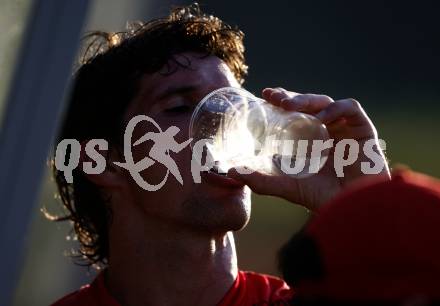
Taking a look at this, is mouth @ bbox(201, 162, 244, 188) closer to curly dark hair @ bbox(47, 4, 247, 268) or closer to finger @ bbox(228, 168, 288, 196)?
finger @ bbox(228, 168, 288, 196)

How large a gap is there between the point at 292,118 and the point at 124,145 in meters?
0.54

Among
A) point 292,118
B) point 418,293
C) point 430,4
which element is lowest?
point 418,293

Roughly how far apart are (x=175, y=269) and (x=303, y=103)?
22.1 inches

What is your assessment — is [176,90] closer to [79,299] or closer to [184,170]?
[184,170]


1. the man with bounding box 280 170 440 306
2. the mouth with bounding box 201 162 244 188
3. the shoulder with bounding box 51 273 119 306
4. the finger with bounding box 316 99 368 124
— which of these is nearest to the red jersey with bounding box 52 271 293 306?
the shoulder with bounding box 51 273 119 306

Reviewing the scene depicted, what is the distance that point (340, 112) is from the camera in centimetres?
228

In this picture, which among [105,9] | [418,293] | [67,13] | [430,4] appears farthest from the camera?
[430,4]

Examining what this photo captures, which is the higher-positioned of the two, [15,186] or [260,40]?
[260,40]

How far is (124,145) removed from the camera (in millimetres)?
2598

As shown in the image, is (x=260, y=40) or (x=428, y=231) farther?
(x=260, y=40)

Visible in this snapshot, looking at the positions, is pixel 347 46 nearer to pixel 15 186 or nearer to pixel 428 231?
pixel 15 186

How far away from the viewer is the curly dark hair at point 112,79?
2652 millimetres

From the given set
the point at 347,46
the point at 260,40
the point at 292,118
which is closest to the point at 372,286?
the point at 292,118

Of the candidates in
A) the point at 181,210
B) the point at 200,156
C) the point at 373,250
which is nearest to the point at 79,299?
the point at 181,210
